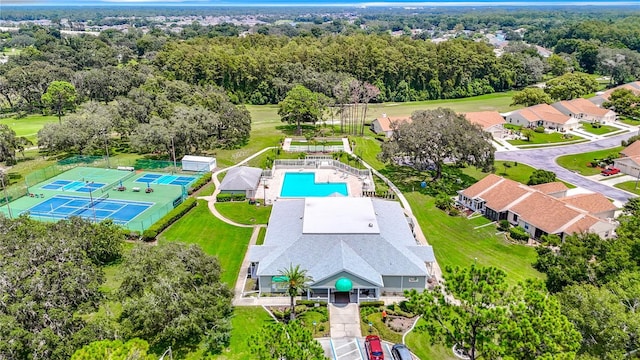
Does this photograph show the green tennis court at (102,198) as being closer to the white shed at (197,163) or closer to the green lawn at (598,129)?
the white shed at (197,163)

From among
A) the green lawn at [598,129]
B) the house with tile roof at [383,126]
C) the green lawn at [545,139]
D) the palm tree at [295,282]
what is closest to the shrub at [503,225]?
the palm tree at [295,282]

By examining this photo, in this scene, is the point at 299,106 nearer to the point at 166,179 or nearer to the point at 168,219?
the point at 166,179

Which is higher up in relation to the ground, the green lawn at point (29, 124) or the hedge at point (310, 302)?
the green lawn at point (29, 124)

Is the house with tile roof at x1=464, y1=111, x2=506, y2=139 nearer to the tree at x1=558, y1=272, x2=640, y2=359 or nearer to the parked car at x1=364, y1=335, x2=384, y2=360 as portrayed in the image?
the tree at x1=558, y1=272, x2=640, y2=359

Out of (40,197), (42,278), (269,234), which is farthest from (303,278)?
(40,197)

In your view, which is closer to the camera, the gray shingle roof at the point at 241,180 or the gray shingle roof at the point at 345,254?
the gray shingle roof at the point at 345,254
